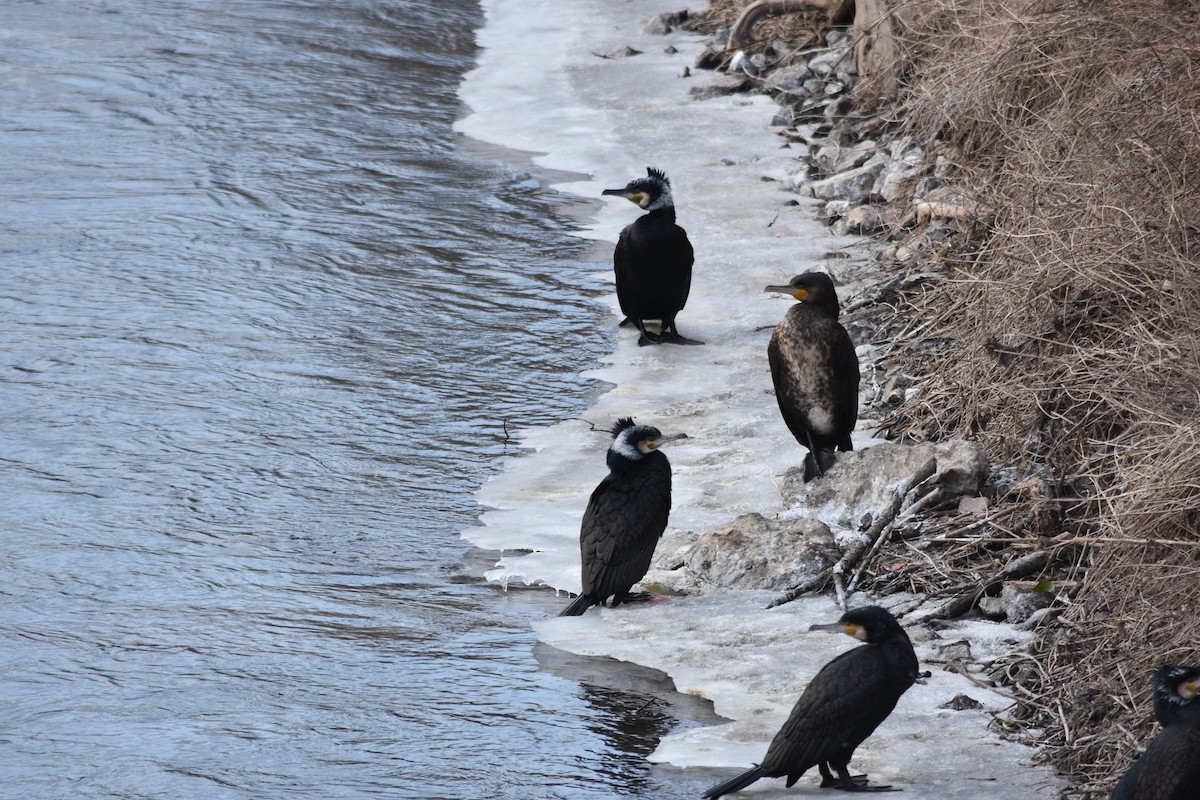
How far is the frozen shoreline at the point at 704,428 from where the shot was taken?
4551 millimetres

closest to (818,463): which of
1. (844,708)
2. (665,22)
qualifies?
(844,708)

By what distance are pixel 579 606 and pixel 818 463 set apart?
1274 millimetres

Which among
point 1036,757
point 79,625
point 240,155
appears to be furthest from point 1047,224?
point 240,155

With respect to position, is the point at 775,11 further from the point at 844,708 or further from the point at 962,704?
the point at 844,708

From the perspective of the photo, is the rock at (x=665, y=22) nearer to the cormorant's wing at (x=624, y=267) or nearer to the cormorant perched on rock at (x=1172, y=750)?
the cormorant's wing at (x=624, y=267)

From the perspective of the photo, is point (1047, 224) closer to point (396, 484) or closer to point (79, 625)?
point (396, 484)

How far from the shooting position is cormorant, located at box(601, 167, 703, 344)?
8.14 m

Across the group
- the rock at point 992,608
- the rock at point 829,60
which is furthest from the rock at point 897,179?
the rock at point 992,608

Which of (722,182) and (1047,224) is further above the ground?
(1047,224)

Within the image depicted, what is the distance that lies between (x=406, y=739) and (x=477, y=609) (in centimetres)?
98

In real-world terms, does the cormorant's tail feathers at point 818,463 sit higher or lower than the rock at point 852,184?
lower

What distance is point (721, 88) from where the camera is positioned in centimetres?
1276

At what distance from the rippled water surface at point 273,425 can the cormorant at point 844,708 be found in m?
0.38

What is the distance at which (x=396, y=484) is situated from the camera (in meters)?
6.75
